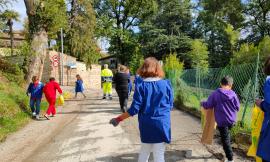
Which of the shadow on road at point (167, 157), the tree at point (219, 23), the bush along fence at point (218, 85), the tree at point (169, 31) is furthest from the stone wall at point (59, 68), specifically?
the shadow on road at point (167, 157)

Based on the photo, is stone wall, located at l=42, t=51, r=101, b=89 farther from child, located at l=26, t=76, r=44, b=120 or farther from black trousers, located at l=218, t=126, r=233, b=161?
black trousers, located at l=218, t=126, r=233, b=161

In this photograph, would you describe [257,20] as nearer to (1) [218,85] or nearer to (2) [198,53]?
(2) [198,53]

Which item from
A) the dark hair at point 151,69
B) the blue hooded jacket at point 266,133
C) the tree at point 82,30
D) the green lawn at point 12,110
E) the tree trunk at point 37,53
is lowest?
the green lawn at point 12,110

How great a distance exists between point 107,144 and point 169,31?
42099mm

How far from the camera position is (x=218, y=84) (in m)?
11.9

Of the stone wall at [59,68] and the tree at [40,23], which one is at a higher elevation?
the tree at [40,23]

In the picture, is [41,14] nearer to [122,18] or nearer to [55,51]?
[55,51]

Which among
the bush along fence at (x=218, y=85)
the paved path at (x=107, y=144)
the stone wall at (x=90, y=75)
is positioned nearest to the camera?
the paved path at (x=107, y=144)

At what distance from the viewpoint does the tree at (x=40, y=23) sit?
18.8 metres

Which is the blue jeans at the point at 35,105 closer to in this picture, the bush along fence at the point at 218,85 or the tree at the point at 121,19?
the bush along fence at the point at 218,85

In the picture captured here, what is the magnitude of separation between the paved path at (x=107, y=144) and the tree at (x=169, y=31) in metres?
36.7

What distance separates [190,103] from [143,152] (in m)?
9.31

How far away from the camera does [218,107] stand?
675cm

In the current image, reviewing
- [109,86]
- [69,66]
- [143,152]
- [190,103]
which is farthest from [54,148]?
[69,66]
